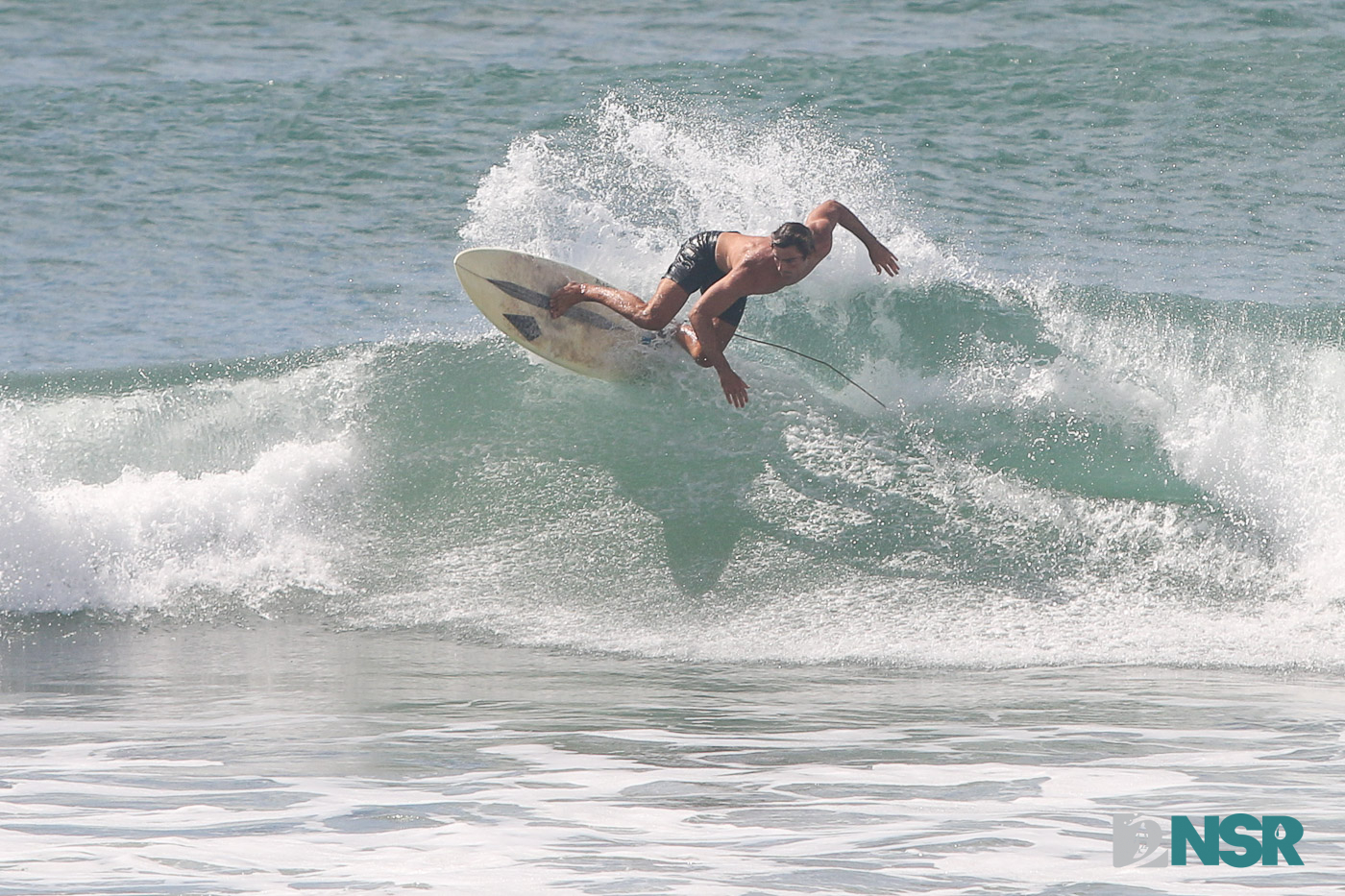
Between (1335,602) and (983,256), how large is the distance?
5.68m

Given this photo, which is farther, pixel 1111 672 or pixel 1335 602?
pixel 1335 602

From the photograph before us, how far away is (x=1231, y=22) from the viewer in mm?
17562

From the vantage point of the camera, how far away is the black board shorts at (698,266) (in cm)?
731

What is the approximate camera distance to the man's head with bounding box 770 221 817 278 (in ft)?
21.9

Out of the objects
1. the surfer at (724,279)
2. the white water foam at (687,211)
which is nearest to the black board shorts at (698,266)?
the surfer at (724,279)

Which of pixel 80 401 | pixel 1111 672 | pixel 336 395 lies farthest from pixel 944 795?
pixel 80 401

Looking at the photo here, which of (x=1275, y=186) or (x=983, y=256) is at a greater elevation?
(x=1275, y=186)

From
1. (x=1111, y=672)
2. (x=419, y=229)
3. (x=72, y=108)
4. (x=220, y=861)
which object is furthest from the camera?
(x=72, y=108)

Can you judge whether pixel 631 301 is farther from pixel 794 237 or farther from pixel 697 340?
pixel 794 237

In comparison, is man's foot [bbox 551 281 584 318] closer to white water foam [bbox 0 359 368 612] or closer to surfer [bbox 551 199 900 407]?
surfer [bbox 551 199 900 407]

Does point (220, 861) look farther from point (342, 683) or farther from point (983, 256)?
point (983, 256)

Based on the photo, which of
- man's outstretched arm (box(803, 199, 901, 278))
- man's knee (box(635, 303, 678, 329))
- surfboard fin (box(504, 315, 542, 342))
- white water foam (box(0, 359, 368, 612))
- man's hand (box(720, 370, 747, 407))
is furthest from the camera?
surfboard fin (box(504, 315, 542, 342))

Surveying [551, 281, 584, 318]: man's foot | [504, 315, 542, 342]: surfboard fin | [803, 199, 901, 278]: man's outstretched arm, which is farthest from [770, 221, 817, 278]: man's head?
[504, 315, 542, 342]: surfboard fin

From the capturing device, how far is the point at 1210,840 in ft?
12.9
